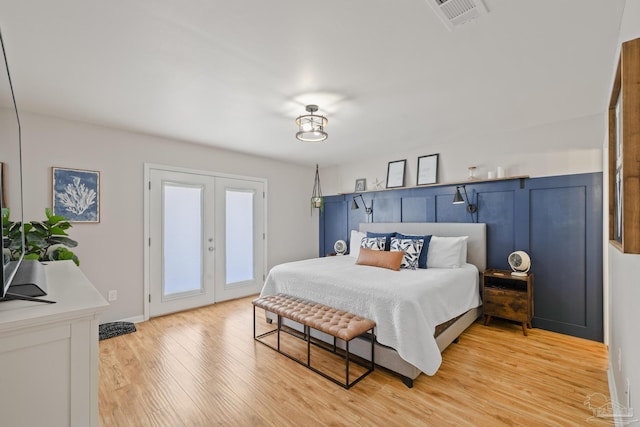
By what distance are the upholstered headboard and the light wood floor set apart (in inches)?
38.8

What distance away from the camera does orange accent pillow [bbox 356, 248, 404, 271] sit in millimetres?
3348

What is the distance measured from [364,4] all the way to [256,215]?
3871mm

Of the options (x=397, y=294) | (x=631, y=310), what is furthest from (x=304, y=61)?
(x=631, y=310)

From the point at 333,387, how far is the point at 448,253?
6.94 feet

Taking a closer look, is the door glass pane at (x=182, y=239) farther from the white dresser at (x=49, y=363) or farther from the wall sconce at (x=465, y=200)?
the wall sconce at (x=465, y=200)

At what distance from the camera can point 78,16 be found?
5.28ft

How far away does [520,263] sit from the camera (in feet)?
10.8

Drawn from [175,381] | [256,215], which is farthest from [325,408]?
[256,215]

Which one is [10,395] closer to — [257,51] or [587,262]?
[257,51]

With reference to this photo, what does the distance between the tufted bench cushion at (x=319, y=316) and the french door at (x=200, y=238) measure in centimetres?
167

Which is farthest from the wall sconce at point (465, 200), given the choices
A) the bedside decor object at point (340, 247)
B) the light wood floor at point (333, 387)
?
the bedside decor object at point (340, 247)

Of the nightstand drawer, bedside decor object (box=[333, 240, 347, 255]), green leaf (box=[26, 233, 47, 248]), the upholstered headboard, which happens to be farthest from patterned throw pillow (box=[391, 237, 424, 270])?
green leaf (box=[26, 233, 47, 248])

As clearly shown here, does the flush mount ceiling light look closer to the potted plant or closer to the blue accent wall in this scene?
the blue accent wall

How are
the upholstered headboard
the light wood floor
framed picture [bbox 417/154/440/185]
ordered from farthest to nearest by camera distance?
1. framed picture [bbox 417/154/440/185]
2. the upholstered headboard
3. the light wood floor
